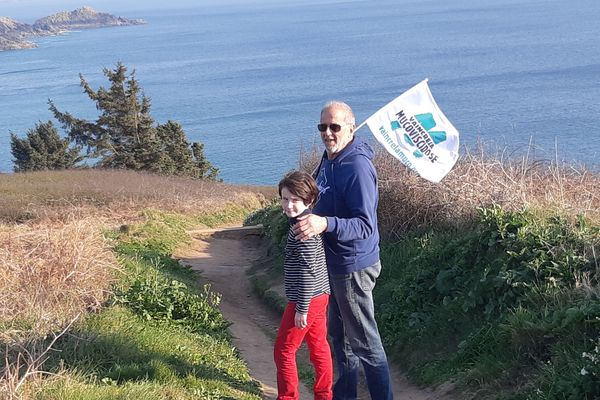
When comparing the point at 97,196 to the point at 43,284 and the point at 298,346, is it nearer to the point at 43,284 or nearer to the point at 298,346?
the point at 43,284

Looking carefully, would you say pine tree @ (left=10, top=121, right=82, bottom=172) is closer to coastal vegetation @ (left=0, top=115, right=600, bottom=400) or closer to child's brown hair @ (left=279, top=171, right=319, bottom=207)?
coastal vegetation @ (left=0, top=115, right=600, bottom=400)

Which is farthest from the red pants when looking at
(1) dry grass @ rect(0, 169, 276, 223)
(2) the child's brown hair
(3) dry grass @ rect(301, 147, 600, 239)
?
(1) dry grass @ rect(0, 169, 276, 223)

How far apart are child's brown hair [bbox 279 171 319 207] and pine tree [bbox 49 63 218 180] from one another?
37774 mm

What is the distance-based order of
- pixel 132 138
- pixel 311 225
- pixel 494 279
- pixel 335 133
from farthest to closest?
pixel 132 138 → pixel 494 279 → pixel 335 133 → pixel 311 225

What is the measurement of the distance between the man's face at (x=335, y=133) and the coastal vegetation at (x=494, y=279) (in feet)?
6.94

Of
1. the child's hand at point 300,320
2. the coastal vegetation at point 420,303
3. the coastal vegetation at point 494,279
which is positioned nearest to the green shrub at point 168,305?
the coastal vegetation at point 420,303

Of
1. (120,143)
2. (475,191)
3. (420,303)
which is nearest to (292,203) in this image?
(420,303)

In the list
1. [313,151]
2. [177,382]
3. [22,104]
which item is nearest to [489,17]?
[22,104]

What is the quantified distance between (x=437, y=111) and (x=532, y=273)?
8.58 ft

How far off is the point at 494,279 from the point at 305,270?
8.68ft

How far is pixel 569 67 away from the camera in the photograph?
6688 cm

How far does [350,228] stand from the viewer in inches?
181

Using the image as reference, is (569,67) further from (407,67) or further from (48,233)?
(48,233)

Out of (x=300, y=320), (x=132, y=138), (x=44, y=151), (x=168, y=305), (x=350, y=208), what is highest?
(x=350, y=208)
